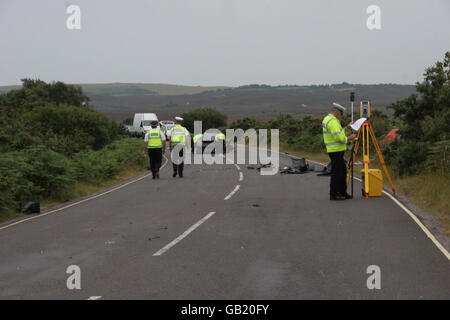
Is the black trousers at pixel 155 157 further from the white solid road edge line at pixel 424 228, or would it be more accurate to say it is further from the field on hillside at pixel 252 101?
the field on hillside at pixel 252 101

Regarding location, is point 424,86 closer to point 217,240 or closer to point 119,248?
point 217,240

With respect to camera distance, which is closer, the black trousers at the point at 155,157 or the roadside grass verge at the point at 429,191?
the roadside grass verge at the point at 429,191

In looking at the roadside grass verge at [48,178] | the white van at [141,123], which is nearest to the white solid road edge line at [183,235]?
the roadside grass verge at [48,178]

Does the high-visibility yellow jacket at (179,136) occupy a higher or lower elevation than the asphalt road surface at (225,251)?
higher

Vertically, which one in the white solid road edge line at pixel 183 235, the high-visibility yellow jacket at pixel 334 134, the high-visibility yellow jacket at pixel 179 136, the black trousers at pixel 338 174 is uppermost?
the high-visibility yellow jacket at pixel 334 134

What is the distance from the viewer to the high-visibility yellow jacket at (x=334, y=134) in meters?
12.7

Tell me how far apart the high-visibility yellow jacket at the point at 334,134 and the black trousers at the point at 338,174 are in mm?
158

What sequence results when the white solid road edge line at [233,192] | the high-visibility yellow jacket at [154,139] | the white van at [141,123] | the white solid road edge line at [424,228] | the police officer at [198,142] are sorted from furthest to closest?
the white van at [141,123] → the police officer at [198,142] → the high-visibility yellow jacket at [154,139] → the white solid road edge line at [233,192] → the white solid road edge line at [424,228]

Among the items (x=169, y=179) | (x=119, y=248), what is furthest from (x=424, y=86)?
(x=119, y=248)

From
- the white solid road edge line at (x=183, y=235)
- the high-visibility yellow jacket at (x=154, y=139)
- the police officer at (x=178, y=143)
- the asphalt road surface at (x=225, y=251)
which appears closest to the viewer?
A: the asphalt road surface at (x=225, y=251)

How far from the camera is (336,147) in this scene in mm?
12969

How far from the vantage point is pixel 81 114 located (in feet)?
93.7

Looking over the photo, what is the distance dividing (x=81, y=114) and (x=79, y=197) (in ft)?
44.6
